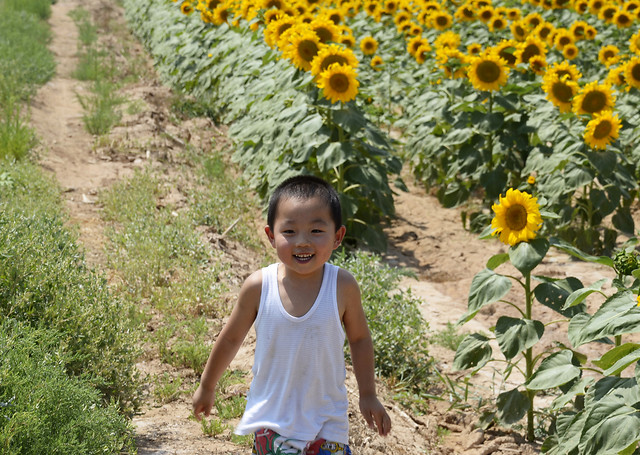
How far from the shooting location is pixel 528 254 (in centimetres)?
335

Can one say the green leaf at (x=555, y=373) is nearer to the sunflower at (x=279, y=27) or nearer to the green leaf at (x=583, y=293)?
the green leaf at (x=583, y=293)

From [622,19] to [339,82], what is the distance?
5237 mm

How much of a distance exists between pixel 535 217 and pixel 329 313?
4.54 feet

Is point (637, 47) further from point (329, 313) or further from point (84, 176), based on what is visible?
point (329, 313)

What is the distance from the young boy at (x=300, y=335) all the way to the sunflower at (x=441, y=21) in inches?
306

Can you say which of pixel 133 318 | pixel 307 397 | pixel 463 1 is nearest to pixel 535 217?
pixel 307 397

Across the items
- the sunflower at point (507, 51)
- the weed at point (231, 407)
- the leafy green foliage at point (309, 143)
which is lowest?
the weed at point (231, 407)

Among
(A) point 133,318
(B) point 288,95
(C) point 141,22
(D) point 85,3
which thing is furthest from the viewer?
(D) point 85,3

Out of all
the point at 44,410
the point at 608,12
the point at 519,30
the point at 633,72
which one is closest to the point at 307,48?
the point at 633,72

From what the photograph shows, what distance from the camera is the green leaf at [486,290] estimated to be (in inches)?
132

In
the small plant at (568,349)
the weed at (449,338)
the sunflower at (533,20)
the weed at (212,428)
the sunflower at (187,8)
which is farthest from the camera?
the sunflower at (187,8)

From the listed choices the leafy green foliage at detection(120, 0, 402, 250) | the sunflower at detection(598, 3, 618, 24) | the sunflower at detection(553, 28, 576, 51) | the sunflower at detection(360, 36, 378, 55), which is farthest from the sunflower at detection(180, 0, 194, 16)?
the sunflower at detection(598, 3, 618, 24)

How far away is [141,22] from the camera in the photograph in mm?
17125

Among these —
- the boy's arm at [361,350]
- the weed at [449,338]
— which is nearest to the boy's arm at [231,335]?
the boy's arm at [361,350]
